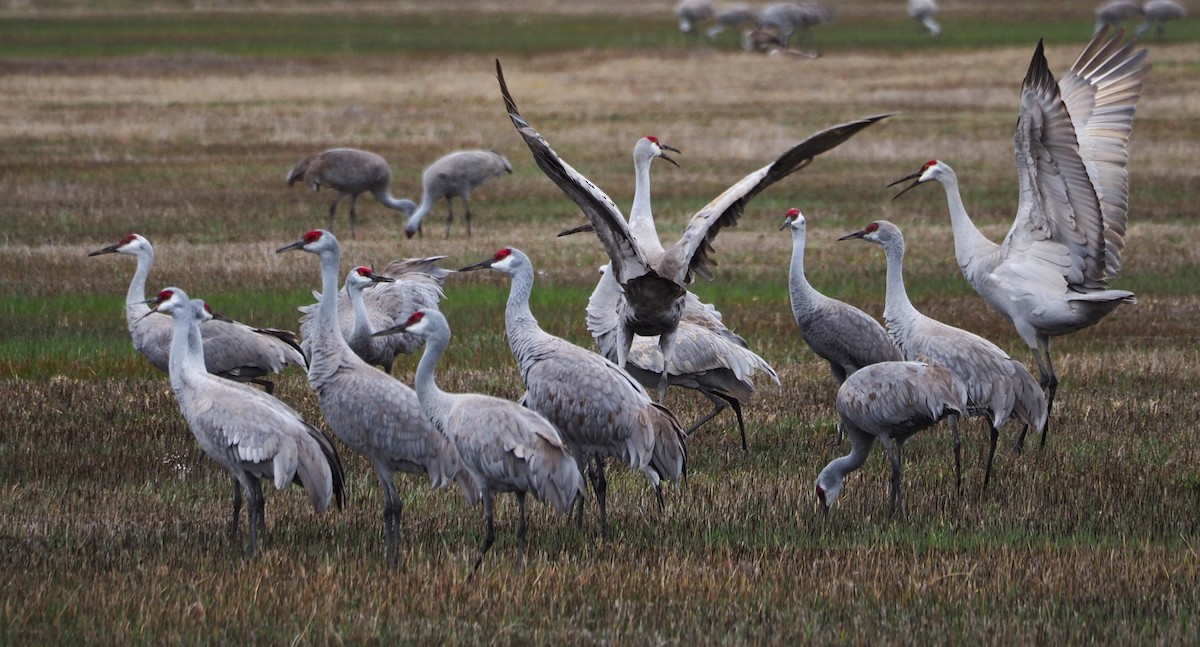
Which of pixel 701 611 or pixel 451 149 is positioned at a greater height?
pixel 701 611

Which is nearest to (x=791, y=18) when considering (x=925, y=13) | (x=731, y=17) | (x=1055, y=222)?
(x=925, y=13)

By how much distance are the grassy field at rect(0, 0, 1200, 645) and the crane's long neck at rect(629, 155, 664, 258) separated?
1217mm

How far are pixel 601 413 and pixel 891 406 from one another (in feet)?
4.51

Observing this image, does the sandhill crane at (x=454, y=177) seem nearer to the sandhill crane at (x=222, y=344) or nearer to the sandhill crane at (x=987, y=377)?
the sandhill crane at (x=222, y=344)

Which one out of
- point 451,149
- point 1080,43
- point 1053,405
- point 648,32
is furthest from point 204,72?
point 1053,405

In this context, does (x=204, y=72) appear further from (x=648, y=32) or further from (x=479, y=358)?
(x=479, y=358)

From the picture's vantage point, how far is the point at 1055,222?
32.0 feet

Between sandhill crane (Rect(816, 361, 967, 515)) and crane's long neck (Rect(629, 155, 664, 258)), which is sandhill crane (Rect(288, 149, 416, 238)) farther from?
sandhill crane (Rect(816, 361, 967, 515))

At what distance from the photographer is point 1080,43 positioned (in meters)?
42.4

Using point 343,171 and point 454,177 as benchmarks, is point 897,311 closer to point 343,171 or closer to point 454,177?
point 454,177

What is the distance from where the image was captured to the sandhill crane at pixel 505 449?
6453 mm

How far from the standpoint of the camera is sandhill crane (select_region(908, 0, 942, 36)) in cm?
4953

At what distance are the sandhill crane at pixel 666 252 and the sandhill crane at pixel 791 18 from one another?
3921 cm

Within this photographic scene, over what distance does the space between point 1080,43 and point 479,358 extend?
34712mm
